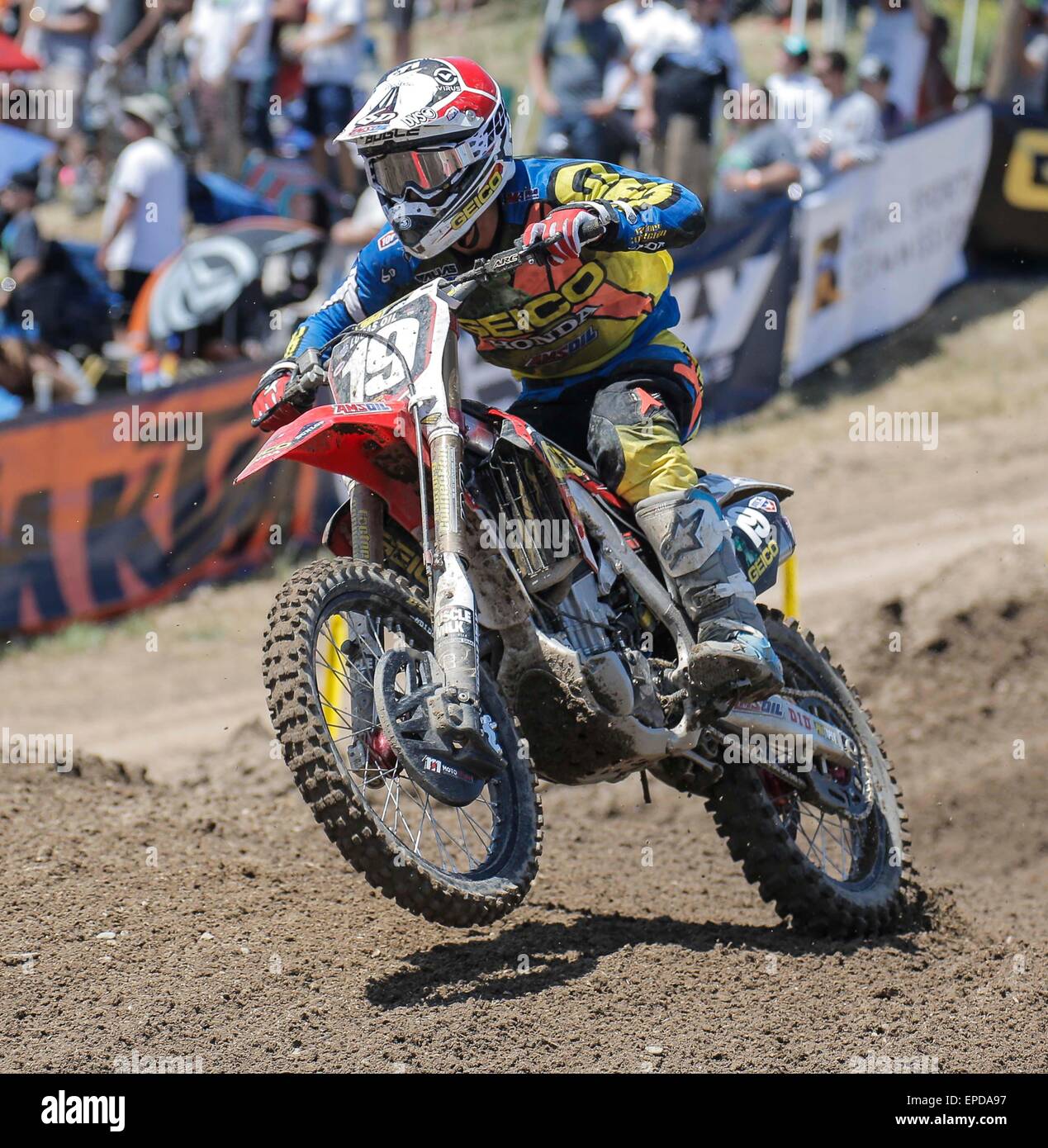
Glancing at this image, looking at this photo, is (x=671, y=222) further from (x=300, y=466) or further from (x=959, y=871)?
(x=300, y=466)

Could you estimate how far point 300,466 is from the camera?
11.5 metres

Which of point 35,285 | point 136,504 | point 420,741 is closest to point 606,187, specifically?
point 420,741

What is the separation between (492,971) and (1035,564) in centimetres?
596

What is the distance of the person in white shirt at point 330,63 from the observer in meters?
13.7

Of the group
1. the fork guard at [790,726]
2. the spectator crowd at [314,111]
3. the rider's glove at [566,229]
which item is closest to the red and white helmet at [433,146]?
the rider's glove at [566,229]

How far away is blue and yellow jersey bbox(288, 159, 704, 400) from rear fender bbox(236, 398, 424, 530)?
552 millimetres

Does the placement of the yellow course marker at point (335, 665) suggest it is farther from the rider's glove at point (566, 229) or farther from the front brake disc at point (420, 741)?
the rider's glove at point (566, 229)

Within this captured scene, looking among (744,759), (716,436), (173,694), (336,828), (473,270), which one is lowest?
(173,694)

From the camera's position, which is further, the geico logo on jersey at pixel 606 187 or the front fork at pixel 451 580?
the geico logo on jersey at pixel 606 187

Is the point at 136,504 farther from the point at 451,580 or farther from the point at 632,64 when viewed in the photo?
the point at 451,580

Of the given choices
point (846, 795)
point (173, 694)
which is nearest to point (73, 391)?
point (173, 694)

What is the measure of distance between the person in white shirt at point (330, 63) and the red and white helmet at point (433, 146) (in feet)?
30.3

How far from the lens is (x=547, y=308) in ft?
16.6

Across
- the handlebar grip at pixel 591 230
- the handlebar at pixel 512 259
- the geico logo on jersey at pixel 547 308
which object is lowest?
the geico logo on jersey at pixel 547 308
